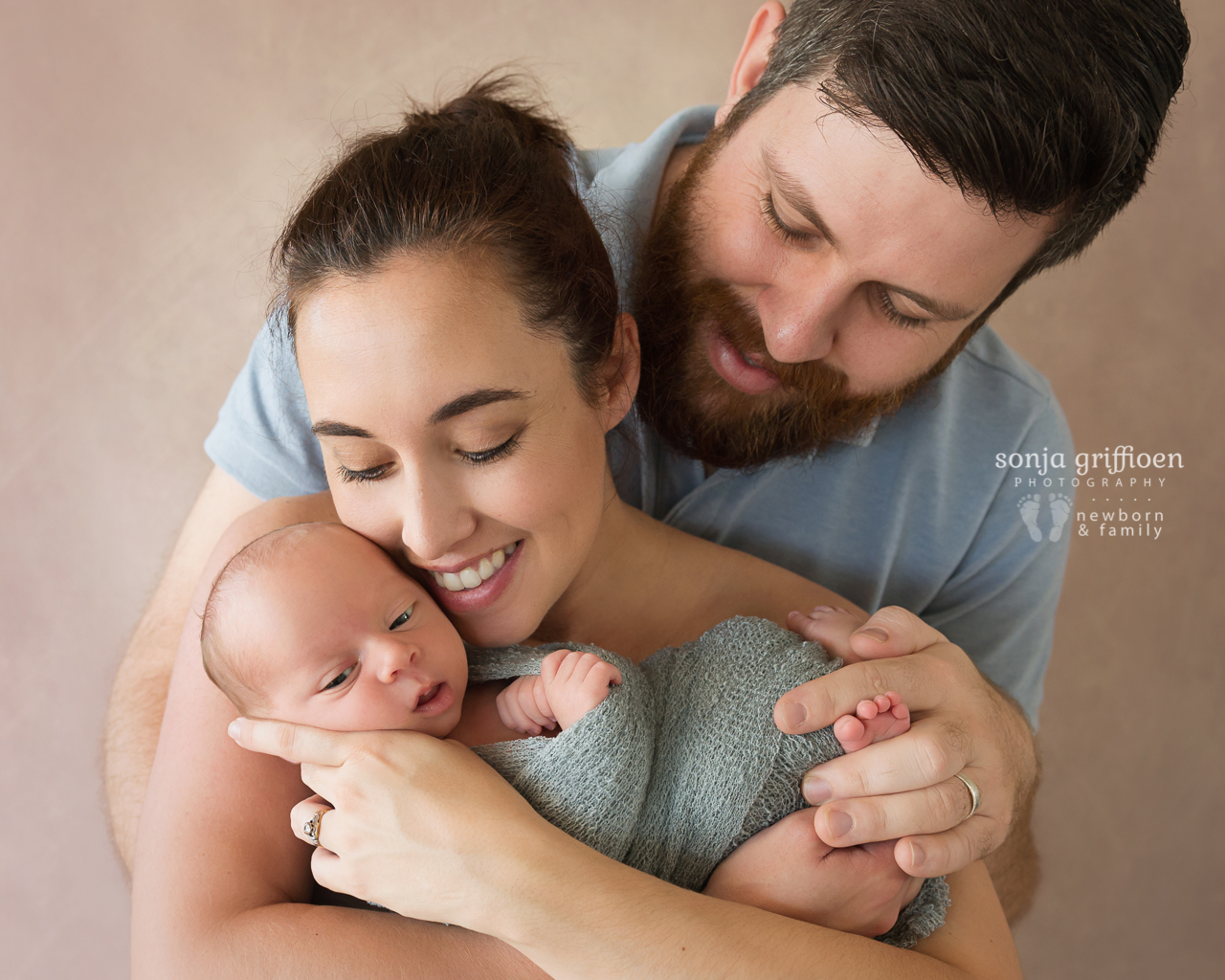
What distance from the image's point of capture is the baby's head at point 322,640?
1306 mm

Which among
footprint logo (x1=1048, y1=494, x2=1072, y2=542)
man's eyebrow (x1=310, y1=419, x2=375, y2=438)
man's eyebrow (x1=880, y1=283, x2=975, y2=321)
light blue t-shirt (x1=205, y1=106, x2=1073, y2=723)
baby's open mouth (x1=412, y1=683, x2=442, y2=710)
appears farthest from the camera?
footprint logo (x1=1048, y1=494, x2=1072, y2=542)

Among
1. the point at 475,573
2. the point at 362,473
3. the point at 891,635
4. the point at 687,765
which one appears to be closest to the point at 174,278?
the point at 362,473

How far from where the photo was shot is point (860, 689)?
1.33 meters

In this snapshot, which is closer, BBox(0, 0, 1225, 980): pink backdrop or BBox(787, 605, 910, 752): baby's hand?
BBox(787, 605, 910, 752): baby's hand

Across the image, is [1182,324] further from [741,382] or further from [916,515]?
[741,382]

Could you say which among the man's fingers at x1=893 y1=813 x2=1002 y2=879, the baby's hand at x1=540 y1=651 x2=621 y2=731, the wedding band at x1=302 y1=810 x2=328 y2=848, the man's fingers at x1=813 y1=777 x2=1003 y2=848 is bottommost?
the man's fingers at x1=893 y1=813 x2=1002 y2=879

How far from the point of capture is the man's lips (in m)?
1.76

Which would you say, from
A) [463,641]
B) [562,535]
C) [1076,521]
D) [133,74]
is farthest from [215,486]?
[1076,521]

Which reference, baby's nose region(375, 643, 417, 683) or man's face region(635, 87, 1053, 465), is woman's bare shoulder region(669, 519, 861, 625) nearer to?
man's face region(635, 87, 1053, 465)

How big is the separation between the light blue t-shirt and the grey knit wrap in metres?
0.61

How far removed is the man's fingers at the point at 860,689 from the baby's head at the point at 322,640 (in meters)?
0.52

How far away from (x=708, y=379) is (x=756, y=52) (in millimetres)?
625

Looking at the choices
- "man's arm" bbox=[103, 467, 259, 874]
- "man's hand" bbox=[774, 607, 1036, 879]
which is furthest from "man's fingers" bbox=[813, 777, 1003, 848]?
"man's arm" bbox=[103, 467, 259, 874]

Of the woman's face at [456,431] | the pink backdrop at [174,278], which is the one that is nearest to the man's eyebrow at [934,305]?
the woman's face at [456,431]
